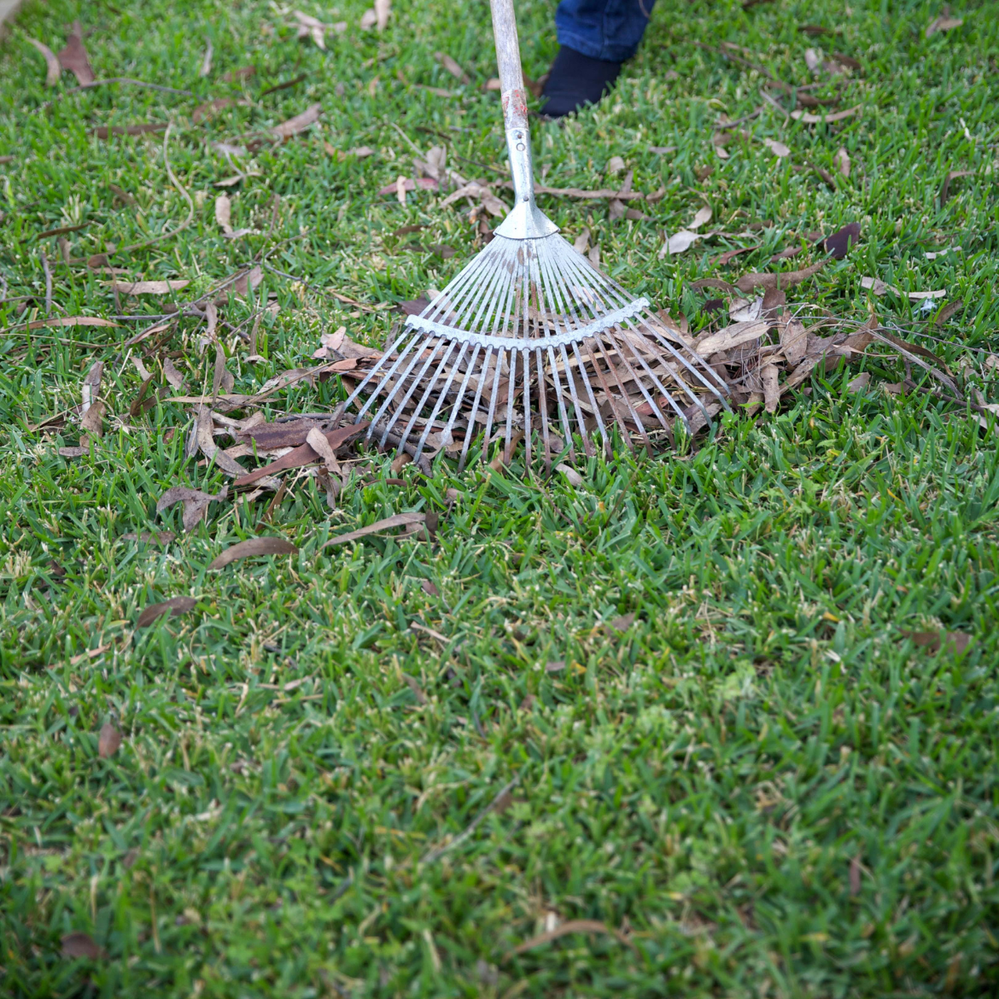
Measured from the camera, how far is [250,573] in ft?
6.84

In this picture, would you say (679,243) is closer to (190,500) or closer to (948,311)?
(948,311)

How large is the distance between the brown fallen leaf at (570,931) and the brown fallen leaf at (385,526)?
0.98m

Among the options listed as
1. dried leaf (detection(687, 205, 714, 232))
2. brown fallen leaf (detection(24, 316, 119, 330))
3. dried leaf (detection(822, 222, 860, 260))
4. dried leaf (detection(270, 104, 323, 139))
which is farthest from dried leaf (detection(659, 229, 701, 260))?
brown fallen leaf (detection(24, 316, 119, 330))

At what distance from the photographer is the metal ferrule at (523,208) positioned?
2402 millimetres

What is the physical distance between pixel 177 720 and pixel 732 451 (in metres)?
1.45

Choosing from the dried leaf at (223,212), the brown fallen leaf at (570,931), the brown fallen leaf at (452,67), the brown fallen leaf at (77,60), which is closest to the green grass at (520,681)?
the brown fallen leaf at (570,931)

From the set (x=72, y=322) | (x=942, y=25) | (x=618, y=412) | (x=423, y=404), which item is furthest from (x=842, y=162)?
(x=72, y=322)

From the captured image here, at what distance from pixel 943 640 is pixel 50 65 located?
416 centimetres

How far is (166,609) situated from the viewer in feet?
6.52

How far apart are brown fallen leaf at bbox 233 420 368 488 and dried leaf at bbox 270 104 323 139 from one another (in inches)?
69.6

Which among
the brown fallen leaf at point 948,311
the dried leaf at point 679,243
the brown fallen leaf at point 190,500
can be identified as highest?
the dried leaf at point 679,243

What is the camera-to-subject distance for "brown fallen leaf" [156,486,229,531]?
2201mm

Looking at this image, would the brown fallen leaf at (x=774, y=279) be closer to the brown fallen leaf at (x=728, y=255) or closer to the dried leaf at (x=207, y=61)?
the brown fallen leaf at (x=728, y=255)

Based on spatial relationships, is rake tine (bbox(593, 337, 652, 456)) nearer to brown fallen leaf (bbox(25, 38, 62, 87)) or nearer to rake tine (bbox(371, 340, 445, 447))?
rake tine (bbox(371, 340, 445, 447))
